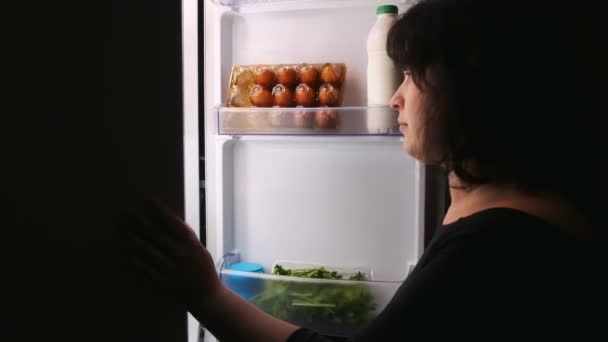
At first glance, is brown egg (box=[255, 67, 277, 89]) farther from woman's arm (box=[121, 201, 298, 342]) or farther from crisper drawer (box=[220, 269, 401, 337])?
woman's arm (box=[121, 201, 298, 342])

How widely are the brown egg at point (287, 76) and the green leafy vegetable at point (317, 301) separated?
47cm

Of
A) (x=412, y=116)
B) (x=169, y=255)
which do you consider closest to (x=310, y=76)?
(x=412, y=116)

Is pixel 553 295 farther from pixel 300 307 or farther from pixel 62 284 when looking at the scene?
pixel 300 307

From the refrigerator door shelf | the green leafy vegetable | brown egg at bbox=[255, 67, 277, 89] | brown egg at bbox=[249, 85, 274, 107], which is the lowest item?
the green leafy vegetable

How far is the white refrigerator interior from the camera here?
3.76ft

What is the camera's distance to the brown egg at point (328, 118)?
40.5 inches

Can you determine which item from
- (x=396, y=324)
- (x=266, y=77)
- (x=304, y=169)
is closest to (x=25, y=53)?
(x=396, y=324)

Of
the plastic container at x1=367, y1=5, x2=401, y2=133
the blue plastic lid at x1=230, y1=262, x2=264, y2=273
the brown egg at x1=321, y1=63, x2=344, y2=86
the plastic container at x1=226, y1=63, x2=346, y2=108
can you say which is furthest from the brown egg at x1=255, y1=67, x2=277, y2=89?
the blue plastic lid at x1=230, y1=262, x2=264, y2=273

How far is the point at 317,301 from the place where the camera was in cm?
108

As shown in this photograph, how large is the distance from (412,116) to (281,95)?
0.49 metres

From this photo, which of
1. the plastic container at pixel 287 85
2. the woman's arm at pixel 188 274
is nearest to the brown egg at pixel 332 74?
the plastic container at pixel 287 85

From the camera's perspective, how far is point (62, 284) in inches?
14.3

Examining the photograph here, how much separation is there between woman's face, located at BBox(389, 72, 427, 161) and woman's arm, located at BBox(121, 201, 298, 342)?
31 centimetres

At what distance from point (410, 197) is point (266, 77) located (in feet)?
1.52
